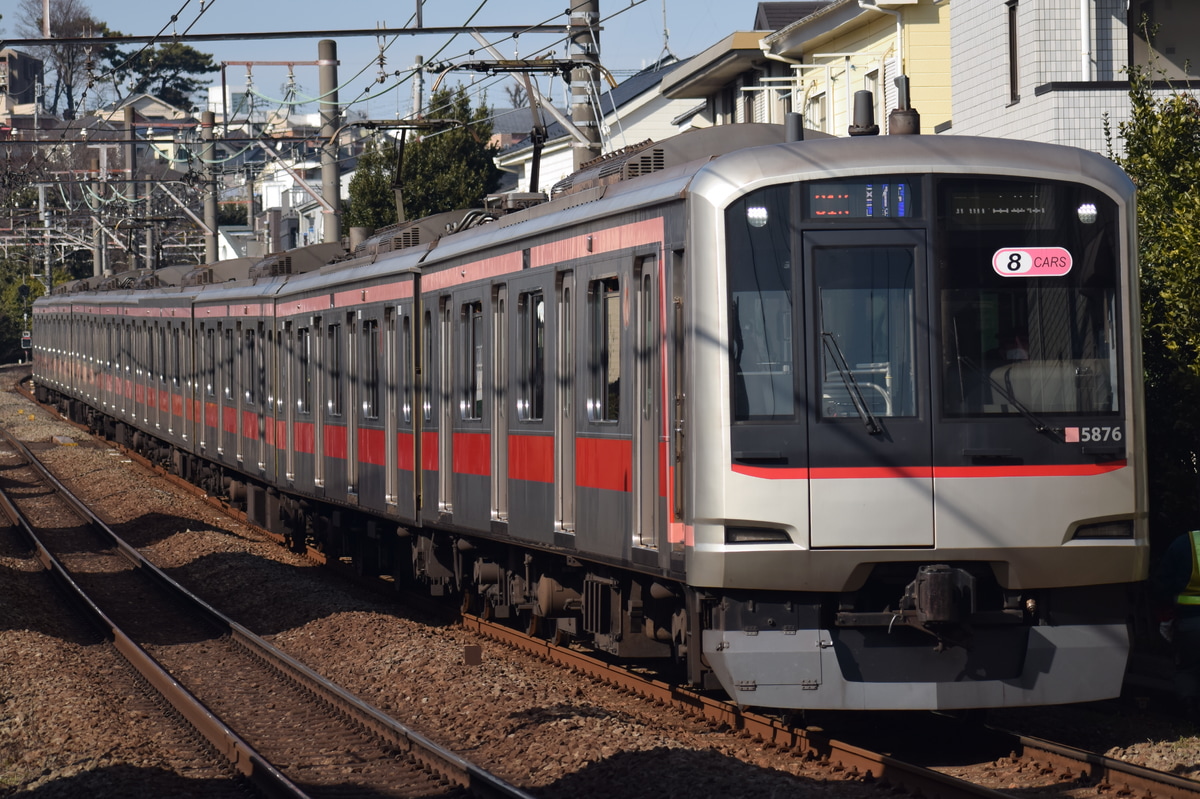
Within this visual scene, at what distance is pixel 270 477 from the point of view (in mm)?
19219

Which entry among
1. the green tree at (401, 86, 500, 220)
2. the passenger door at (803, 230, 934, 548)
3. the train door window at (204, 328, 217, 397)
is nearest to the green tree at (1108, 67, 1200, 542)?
the passenger door at (803, 230, 934, 548)

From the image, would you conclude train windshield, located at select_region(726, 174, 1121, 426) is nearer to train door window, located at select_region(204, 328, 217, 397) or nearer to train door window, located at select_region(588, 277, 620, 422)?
train door window, located at select_region(588, 277, 620, 422)

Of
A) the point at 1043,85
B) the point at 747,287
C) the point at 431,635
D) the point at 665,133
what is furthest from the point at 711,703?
the point at 665,133

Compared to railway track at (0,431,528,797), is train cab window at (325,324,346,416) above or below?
above

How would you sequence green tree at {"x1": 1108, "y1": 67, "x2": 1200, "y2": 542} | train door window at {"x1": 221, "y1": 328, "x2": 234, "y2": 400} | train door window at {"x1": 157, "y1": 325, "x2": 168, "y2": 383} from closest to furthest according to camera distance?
green tree at {"x1": 1108, "y1": 67, "x2": 1200, "y2": 542} < train door window at {"x1": 221, "y1": 328, "x2": 234, "y2": 400} < train door window at {"x1": 157, "y1": 325, "x2": 168, "y2": 383}

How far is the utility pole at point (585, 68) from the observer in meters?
14.5

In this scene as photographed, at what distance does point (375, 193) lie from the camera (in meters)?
43.2

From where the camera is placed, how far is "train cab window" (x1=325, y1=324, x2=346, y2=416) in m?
15.9

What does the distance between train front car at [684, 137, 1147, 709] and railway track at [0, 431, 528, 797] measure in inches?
63.0

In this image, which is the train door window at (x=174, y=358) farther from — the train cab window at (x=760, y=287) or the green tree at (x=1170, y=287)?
the train cab window at (x=760, y=287)

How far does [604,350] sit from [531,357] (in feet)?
4.35

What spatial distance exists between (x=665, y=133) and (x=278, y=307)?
25.3 meters

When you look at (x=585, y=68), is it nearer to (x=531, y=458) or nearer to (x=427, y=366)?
(x=427, y=366)

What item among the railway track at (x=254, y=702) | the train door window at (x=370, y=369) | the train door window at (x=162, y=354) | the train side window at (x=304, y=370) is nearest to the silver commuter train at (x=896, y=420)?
the railway track at (x=254, y=702)
